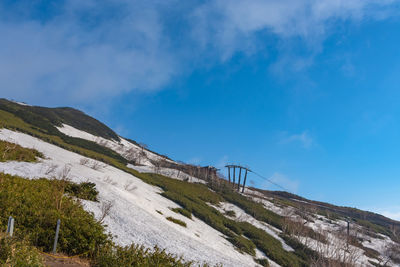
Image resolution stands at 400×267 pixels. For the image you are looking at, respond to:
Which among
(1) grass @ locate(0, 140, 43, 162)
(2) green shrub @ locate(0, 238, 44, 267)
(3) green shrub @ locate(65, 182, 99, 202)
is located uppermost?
(1) grass @ locate(0, 140, 43, 162)

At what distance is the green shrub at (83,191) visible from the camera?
13039mm

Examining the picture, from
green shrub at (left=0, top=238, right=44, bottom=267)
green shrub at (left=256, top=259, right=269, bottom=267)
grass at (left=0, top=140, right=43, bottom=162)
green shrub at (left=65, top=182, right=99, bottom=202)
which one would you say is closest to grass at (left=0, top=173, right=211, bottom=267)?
green shrub at (left=0, top=238, right=44, bottom=267)

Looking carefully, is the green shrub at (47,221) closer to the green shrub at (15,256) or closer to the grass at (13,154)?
the green shrub at (15,256)

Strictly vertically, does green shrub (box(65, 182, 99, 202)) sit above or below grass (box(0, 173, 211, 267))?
above

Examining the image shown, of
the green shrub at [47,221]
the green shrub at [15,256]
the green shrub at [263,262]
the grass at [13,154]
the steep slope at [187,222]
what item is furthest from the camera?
the green shrub at [263,262]

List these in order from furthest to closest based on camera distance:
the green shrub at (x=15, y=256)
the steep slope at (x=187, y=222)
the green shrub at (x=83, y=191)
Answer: the green shrub at (x=83, y=191), the steep slope at (x=187, y=222), the green shrub at (x=15, y=256)

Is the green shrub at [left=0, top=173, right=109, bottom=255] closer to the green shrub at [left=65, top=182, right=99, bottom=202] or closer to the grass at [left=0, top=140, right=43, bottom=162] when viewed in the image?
the green shrub at [left=65, top=182, right=99, bottom=202]

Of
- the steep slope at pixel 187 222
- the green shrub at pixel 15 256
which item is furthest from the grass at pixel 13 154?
the green shrub at pixel 15 256

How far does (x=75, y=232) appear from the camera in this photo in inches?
337

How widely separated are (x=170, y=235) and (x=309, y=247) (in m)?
20.1

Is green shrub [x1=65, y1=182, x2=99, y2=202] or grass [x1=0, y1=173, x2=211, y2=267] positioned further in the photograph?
green shrub [x1=65, y1=182, x2=99, y2=202]

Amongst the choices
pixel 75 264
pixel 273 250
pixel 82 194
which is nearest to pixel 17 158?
pixel 82 194

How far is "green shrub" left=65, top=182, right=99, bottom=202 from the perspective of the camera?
42.8 feet

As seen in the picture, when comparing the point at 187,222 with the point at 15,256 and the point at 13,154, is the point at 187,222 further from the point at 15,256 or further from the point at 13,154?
the point at 15,256
